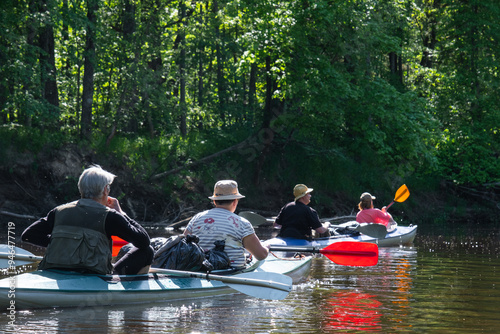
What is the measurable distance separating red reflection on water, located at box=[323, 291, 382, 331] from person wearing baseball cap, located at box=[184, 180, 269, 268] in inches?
42.0

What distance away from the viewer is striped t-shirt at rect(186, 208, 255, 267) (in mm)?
7348

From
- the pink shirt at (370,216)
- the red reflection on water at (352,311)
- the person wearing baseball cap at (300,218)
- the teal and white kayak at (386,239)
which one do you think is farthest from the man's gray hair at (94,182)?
the pink shirt at (370,216)

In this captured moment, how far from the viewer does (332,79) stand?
18375mm

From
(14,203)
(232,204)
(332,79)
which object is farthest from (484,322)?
(14,203)

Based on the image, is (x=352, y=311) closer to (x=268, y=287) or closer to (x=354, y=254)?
(x=268, y=287)

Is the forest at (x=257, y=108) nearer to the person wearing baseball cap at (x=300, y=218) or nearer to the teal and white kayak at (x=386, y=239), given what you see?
the teal and white kayak at (x=386, y=239)

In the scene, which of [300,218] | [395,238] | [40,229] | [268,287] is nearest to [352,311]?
[268,287]

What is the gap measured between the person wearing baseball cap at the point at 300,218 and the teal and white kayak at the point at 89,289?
3992 millimetres

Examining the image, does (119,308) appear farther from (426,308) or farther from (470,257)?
(470,257)

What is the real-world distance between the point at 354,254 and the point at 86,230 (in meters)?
3.81

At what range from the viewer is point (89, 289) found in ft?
20.3

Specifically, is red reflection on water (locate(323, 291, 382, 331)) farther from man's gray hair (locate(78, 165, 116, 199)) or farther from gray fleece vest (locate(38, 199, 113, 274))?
man's gray hair (locate(78, 165, 116, 199))

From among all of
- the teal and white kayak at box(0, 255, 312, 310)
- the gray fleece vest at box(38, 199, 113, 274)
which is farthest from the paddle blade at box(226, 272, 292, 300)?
the gray fleece vest at box(38, 199, 113, 274)

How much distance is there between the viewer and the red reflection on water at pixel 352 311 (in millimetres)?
5906
